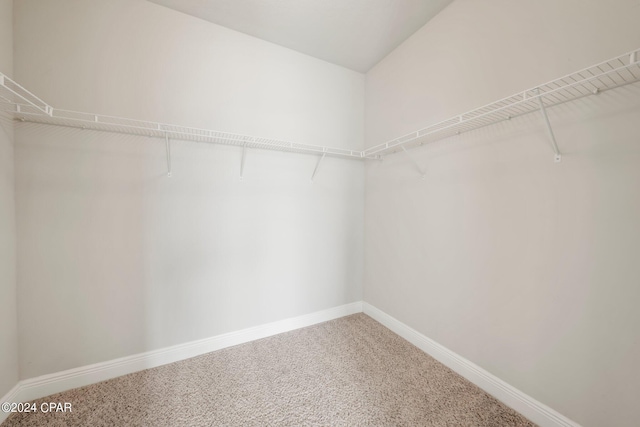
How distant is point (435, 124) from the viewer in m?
1.42

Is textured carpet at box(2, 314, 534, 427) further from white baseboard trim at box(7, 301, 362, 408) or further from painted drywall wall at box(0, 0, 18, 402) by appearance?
painted drywall wall at box(0, 0, 18, 402)

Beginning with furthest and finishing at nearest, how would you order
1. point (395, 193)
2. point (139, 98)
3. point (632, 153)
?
point (395, 193)
point (139, 98)
point (632, 153)

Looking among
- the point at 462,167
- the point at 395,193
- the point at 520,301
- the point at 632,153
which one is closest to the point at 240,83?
the point at 395,193

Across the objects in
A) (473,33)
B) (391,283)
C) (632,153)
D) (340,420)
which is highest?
(473,33)

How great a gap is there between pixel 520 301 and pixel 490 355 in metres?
0.42

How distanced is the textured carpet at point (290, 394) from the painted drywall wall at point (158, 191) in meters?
0.26

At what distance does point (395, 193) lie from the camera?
2.13 m

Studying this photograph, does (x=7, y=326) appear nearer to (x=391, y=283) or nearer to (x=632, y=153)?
(x=391, y=283)

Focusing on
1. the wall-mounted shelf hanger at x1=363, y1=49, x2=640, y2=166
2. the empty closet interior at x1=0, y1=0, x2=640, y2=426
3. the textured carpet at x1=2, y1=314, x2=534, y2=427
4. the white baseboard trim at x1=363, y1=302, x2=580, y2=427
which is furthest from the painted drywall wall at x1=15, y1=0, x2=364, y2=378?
the wall-mounted shelf hanger at x1=363, y1=49, x2=640, y2=166

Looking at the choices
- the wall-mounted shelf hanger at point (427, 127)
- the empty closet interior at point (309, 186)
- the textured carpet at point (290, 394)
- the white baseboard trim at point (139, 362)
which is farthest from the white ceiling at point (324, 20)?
the textured carpet at point (290, 394)

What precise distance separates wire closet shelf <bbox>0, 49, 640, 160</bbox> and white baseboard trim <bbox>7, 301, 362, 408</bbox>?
→ 1.54 m

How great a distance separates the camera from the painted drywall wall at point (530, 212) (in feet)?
3.29

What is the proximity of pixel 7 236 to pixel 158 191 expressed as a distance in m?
0.74

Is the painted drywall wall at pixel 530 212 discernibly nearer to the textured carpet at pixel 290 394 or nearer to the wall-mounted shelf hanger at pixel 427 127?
the wall-mounted shelf hanger at pixel 427 127
